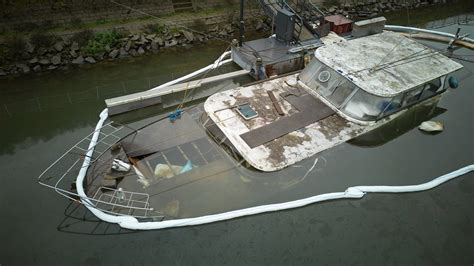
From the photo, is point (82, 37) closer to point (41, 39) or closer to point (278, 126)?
point (41, 39)

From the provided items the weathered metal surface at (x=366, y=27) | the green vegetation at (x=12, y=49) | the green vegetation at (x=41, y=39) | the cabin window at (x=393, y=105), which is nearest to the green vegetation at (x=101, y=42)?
the green vegetation at (x=41, y=39)

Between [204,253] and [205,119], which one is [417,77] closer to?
[205,119]

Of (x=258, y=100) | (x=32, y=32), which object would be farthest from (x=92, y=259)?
(x=32, y=32)

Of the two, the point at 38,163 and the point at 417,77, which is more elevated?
the point at 417,77

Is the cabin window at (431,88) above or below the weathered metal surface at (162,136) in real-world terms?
above

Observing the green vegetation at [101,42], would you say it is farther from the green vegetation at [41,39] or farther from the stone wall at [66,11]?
the green vegetation at [41,39]

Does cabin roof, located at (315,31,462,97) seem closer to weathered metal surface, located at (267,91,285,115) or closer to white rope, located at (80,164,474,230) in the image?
weathered metal surface, located at (267,91,285,115)
